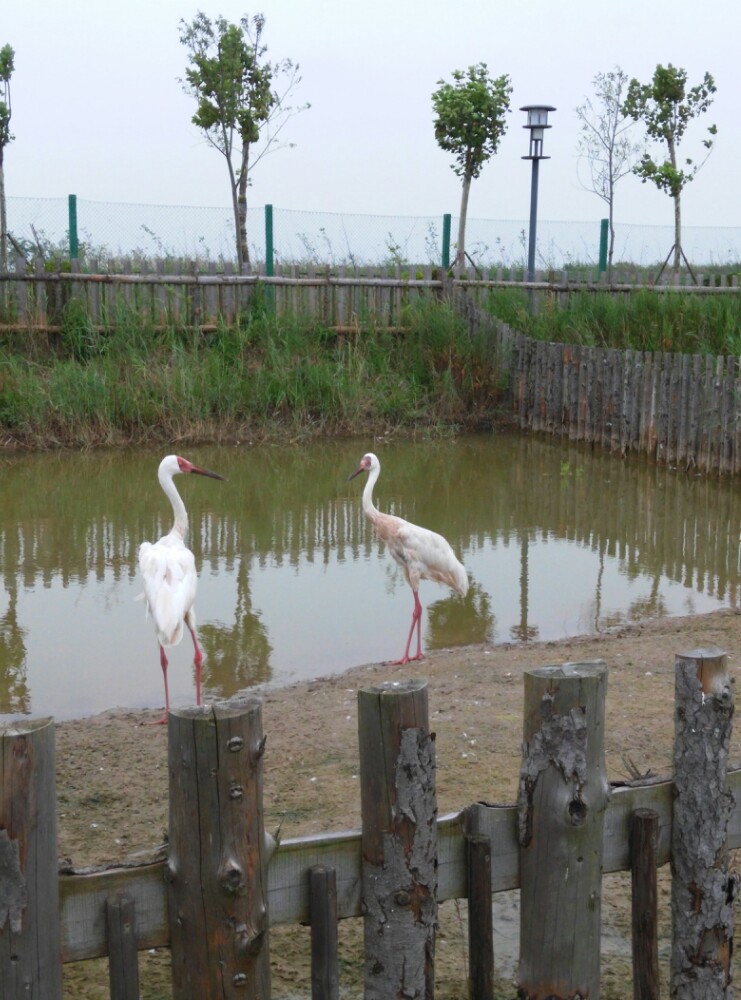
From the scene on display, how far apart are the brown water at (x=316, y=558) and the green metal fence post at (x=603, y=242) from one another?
10.1 m

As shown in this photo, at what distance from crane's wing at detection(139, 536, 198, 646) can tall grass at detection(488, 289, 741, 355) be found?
367 inches

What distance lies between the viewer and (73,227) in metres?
18.9

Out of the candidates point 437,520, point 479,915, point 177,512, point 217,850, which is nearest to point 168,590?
point 177,512

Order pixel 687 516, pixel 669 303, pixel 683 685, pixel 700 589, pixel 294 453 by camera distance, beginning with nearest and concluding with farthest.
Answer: pixel 683 685 < pixel 700 589 < pixel 687 516 < pixel 294 453 < pixel 669 303

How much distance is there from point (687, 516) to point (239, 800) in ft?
32.4

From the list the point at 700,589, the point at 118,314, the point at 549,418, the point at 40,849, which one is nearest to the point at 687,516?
the point at 700,589

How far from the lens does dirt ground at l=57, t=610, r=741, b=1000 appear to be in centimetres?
381

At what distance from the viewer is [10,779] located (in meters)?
2.46

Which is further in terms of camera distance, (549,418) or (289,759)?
(549,418)

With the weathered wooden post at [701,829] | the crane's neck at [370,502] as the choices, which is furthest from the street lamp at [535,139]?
the weathered wooden post at [701,829]

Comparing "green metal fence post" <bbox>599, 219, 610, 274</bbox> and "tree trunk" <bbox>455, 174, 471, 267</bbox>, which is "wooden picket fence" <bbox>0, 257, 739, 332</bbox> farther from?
"green metal fence post" <bbox>599, 219, 610, 274</bbox>

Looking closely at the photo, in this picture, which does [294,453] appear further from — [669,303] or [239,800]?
[239,800]

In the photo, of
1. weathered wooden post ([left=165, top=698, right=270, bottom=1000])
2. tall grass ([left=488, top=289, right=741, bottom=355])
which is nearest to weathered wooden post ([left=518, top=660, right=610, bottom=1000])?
weathered wooden post ([left=165, top=698, right=270, bottom=1000])

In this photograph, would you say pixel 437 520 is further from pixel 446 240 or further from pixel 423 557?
pixel 446 240
